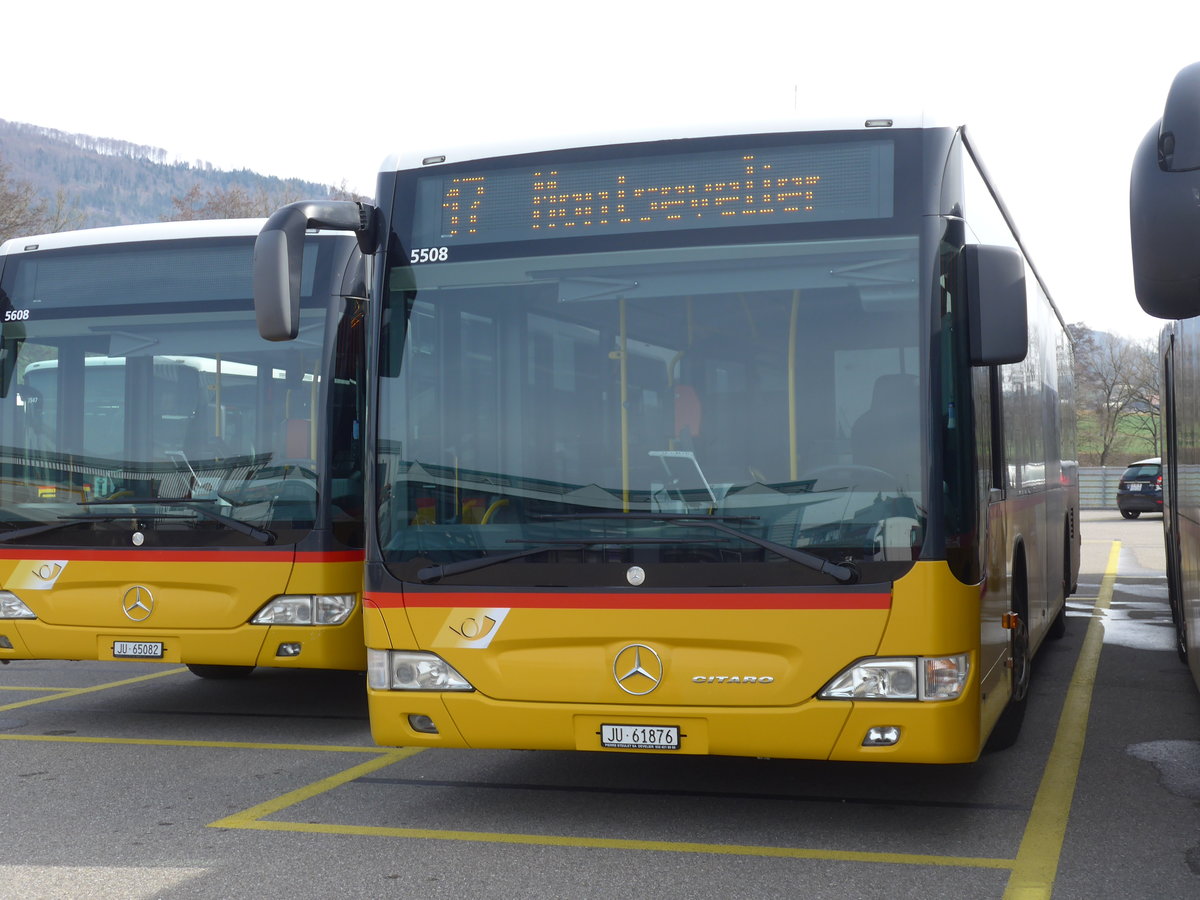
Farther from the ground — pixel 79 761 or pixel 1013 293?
pixel 1013 293

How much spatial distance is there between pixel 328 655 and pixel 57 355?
2.49m

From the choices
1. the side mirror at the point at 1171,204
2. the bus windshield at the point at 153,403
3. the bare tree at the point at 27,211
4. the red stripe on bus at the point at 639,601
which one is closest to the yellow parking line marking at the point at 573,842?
the red stripe on bus at the point at 639,601

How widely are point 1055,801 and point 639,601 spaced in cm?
225

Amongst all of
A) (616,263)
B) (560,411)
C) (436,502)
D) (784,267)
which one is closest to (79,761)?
(436,502)

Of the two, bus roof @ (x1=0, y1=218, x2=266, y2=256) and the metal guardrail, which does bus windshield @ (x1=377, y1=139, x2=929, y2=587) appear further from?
the metal guardrail

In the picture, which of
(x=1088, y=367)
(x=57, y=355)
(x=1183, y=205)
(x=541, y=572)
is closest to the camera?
(x=1183, y=205)

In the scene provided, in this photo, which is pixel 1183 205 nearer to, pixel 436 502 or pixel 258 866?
pixel 436 502

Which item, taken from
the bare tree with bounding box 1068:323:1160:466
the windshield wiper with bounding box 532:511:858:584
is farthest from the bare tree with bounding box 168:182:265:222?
the windshield wiper with bounding box 532:511:858:584

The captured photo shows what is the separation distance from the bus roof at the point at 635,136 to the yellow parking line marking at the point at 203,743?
10.6 feet

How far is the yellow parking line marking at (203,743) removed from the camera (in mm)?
7641

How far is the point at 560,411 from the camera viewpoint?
5.63 metres

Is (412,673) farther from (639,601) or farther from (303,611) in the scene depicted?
(303,611)

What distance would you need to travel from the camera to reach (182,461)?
8.06m

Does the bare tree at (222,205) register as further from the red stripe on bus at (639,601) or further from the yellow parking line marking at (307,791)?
the red stripe on bus at (639,601)
